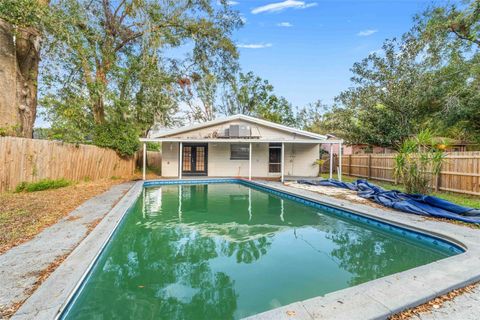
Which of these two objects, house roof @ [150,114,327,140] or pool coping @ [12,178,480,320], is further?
house roof @ [150,114,327,140]

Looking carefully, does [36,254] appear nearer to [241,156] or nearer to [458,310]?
[458,310]

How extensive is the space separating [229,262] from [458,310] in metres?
2.78

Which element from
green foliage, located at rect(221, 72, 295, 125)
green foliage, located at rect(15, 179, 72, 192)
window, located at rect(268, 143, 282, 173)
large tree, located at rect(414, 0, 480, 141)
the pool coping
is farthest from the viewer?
green foliage, located at rect(221, 72, 295, 125)

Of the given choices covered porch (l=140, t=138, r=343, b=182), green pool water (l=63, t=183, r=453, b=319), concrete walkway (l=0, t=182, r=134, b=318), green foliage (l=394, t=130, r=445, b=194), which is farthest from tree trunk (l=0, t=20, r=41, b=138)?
green foliage (l=394, t=130, r=445, b=194)

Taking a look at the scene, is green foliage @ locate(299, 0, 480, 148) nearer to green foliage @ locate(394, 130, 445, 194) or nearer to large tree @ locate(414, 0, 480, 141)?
large tree @ locate(414, 0, 480, 141)

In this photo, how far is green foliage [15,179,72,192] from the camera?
25.2 ft

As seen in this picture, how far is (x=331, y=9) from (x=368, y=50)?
163 inches

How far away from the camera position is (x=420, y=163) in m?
7.50

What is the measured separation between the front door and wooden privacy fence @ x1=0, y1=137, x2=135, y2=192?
4044 mm

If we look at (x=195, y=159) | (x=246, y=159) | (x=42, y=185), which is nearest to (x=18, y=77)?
(x=42, y=185)

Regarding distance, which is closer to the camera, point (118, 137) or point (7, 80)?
point (7, 80)

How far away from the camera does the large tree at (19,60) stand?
328 inches

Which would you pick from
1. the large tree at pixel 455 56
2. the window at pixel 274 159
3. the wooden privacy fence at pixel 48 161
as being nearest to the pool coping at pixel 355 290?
the wooden privacy fence at pixel 48 161

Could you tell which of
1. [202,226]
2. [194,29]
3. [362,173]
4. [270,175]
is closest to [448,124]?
[362,173]
